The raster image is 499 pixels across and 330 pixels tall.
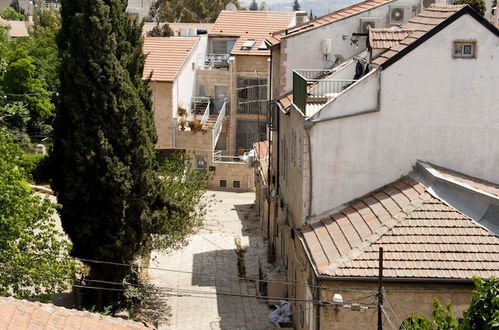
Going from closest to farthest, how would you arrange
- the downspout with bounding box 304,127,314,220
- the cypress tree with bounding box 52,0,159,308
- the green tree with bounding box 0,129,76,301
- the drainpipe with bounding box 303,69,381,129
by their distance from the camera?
the green tree with bounding box 0,129,76,301, the drainpipe with bounding box 303,69,381,129, the downspout with bounding box 304,127,314,220, the cypress tree with bounding box 52,0,159,308

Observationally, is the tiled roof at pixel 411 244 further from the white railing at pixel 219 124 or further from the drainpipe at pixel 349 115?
the white railing at pixel 219 124

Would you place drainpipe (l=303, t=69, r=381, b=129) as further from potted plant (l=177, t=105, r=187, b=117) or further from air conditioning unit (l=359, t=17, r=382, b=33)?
potted plant (l=177, t=105, r=187, b=117)

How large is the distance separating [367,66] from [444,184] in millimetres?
5344

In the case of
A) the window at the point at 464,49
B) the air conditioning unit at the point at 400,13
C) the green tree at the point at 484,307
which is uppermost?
the air conditioning unit at the point at 400,13

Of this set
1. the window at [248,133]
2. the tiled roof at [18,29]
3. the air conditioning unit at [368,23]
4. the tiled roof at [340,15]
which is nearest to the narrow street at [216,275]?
the tiled roof at [340,15]

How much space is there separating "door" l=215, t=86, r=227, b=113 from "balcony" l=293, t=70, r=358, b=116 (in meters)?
25.2

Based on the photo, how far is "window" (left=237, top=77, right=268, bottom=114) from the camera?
52.0 m

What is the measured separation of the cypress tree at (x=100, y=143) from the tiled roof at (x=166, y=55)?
21623 millimetres

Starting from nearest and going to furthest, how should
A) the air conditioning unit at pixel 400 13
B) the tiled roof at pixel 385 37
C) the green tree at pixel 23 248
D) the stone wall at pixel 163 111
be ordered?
the green tree at pixel 23 248, the tiled roof at pixel 385 37, the air conditioning unit at pixel 400 13, the stone wall at pixel 163 111

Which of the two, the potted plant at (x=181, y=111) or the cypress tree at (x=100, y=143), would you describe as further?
the potted plant at (x=181, y=111)

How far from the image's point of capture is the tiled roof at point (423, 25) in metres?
23.1

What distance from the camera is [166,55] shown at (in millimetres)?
49406

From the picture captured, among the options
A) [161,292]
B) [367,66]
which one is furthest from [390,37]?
[161,292]

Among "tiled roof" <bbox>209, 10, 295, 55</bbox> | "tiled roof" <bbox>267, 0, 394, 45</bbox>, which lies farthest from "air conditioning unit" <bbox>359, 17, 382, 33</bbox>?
"tiled roof" <bbox>209, 10, 295, 55</bbox>
